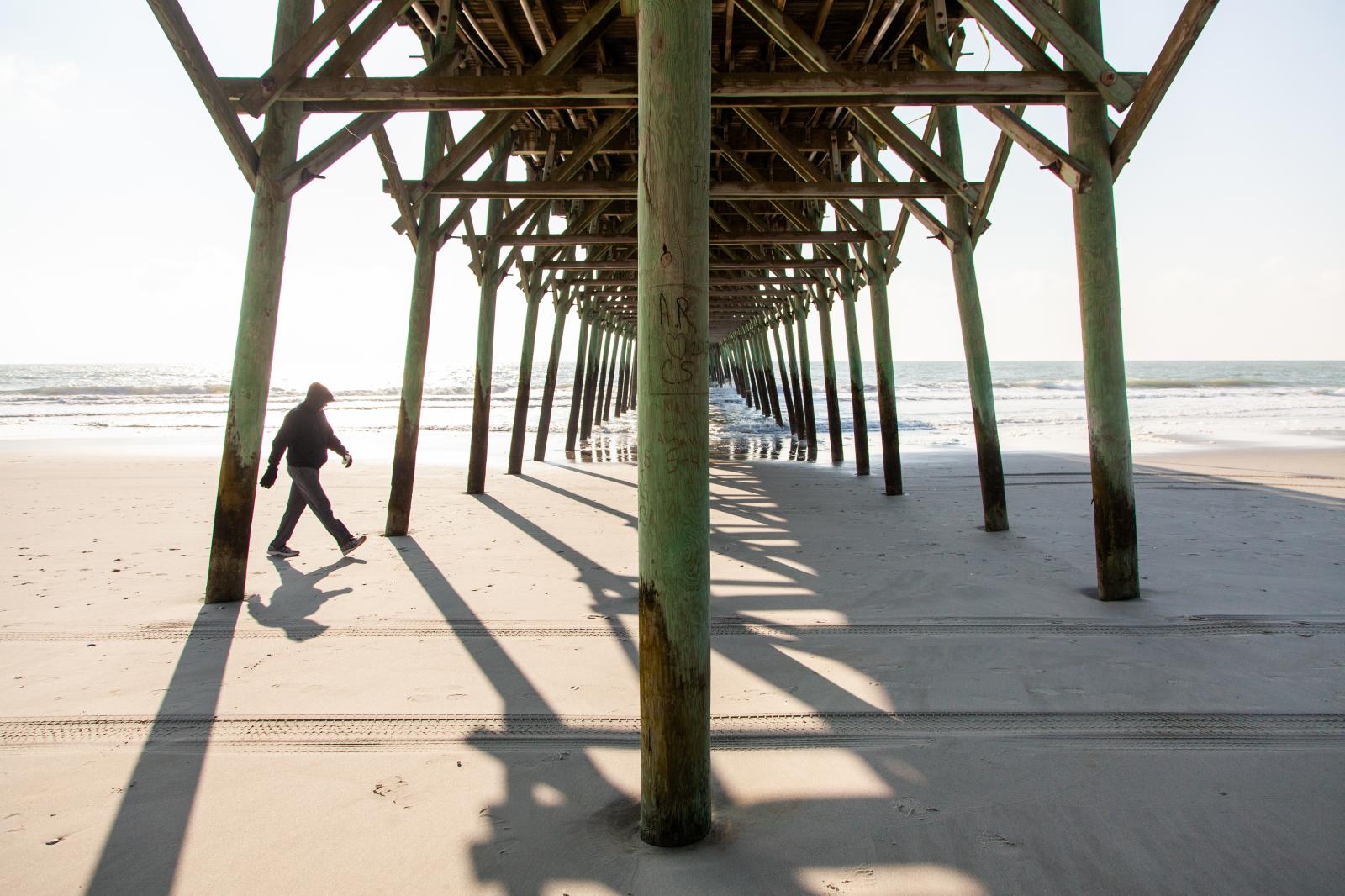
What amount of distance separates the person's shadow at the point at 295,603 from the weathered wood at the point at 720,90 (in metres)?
2.77

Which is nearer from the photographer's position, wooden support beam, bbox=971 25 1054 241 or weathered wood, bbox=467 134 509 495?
wooden support beam, bbox=971 25 1054 241

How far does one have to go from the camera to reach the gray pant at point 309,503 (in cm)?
602

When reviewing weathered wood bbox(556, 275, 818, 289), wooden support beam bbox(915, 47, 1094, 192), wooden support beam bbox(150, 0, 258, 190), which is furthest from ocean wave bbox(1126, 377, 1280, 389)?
wooden support beam bbox(150, 0, 258, 190)

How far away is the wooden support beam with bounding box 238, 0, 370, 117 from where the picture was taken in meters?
4.55

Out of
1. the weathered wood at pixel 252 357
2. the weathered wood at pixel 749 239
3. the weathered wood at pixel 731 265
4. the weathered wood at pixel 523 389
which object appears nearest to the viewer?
the weathered wood at pixel 252 357

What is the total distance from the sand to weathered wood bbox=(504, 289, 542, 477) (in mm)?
5323

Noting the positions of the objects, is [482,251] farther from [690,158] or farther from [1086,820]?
[1086,820]

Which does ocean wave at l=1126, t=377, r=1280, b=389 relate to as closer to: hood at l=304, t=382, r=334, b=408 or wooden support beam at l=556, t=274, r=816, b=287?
wooden support beam at l=556, t=274, r=816, b=287

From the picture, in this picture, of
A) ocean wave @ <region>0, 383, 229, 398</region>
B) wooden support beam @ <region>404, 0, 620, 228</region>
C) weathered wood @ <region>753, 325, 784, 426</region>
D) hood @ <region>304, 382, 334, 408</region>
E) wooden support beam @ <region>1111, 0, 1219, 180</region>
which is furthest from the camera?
ocean wave @ <region>0, 383, 229, 398</region>

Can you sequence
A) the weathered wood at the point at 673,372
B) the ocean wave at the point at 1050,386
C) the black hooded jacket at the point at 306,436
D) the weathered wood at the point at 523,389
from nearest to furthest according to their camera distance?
1. the weathered wood at the point at 673,372
2. the black hooded jacket at the point at 306,436
3. the weathered wood at the point at 523,389
4. the ocean wave at the point at 1050,386

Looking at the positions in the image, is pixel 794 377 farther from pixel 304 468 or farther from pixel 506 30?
pixel 304 468

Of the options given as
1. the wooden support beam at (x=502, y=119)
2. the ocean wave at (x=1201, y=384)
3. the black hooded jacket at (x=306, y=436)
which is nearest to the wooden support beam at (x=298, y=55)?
the wooden support beam at (x=502, y=119)

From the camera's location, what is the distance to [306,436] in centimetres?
604

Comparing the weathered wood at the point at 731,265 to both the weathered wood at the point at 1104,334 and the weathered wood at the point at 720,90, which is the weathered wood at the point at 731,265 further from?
the weathered wood at the point at 1104,334
